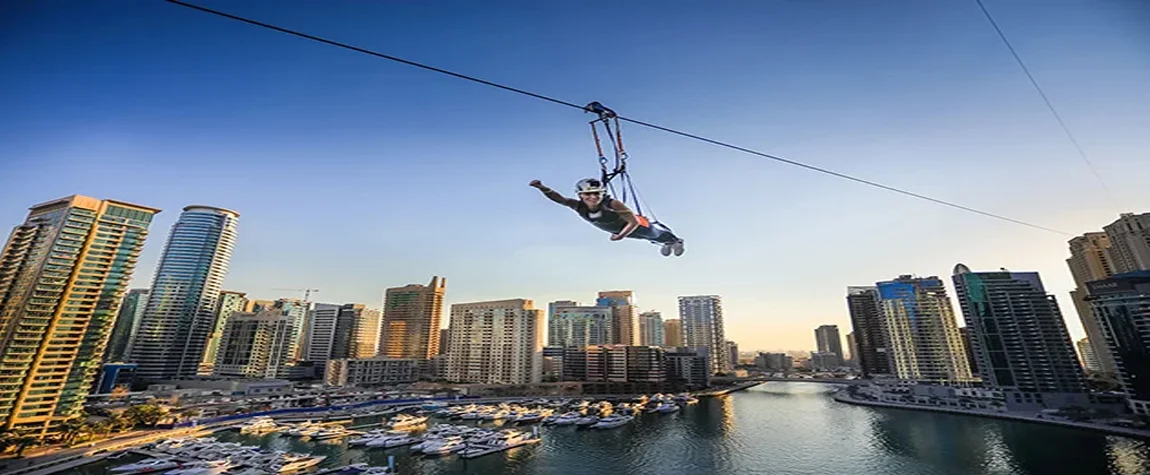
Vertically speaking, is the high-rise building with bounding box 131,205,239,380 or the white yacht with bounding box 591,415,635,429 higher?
the high-rise building with bounding box 131,205,239,380

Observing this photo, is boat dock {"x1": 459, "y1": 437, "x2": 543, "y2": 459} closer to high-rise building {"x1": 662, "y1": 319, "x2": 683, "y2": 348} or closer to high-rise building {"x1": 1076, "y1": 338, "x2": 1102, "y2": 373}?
high-rise building {"x1": 662, "y1": 319, "x2": 683, "y2": 348}

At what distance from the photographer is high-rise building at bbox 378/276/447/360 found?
310ft

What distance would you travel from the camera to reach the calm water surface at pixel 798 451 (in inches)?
1016

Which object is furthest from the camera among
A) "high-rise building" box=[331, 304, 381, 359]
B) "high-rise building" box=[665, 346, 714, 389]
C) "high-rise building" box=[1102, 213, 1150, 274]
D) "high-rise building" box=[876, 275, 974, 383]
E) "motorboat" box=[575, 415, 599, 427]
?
"high-rise building" box=[331, 304, 381, 359]

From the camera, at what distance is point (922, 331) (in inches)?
2472

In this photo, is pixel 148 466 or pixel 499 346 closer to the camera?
pixel 148 466

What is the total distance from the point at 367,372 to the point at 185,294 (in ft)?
99.6

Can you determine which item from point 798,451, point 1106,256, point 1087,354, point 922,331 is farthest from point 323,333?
point 1087,354

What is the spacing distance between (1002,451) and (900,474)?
1190 centimetres

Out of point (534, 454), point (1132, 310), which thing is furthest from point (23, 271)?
point (1132, 310)

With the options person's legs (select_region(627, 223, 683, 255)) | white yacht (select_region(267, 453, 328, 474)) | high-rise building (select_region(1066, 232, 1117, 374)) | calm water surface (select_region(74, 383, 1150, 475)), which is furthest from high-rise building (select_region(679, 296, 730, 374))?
person's legs (select_region(627, 223, 683, 255))

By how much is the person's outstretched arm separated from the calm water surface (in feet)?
77.4

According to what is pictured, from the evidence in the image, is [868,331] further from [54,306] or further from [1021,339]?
[54,306]

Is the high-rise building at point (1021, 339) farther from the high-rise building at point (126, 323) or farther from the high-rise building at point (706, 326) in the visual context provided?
the high-rise building at point (126, 323)
